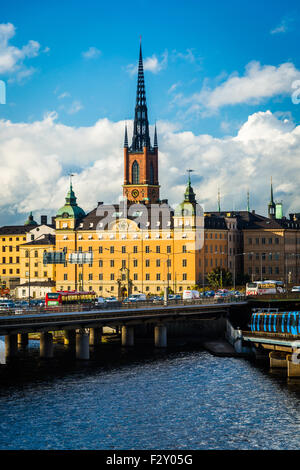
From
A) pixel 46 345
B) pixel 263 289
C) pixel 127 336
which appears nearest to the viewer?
pixel 46 345

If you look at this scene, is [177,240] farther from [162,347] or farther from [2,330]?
[2,330]

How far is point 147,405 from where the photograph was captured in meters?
80.7

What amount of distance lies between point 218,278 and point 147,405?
110m

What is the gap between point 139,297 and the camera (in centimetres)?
15825

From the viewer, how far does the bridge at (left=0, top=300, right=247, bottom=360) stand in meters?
104

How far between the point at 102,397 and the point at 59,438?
52.6 feet

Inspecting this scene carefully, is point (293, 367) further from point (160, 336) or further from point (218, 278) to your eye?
point (218, 278)

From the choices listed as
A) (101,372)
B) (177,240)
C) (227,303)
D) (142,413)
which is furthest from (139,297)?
(142,413)

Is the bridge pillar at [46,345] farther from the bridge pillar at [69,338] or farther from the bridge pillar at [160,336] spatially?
the bridge pillar at [160,336]

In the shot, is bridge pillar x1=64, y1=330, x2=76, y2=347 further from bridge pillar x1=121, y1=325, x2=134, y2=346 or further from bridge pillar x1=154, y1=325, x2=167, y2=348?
bridge pillar x1=154, y1=325, x2=167, y2=348

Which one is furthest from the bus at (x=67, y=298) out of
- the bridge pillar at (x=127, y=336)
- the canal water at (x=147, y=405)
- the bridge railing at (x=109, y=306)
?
the canal water at (x=147, y=405)

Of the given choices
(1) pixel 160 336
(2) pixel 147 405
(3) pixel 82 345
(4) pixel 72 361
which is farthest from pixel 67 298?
(2) pixel 147 405

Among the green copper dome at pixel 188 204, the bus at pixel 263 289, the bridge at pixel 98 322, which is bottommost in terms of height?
the bridge at pixel 98 322

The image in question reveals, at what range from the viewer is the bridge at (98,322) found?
341 feet
